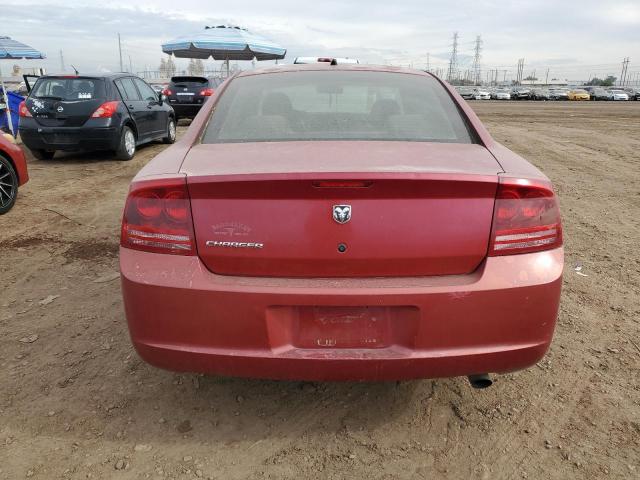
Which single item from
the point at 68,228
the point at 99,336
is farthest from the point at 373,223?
the point at 68,228

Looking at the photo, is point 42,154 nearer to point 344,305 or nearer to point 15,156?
point 15,156

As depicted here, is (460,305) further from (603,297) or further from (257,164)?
(603,297)

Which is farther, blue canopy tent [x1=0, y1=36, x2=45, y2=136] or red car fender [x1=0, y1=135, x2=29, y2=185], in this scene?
blue canopy tent [x1=0, y1=36, x2=45, y2=136]

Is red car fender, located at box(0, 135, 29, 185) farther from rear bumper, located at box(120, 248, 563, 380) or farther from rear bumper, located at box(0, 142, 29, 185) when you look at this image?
rear bumper, located at box(120, 248, 563, 380)

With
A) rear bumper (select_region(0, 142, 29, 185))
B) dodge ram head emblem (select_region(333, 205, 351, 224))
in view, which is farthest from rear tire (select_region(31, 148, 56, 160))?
dodge ram head emblem (select_region(333, 205, 351, 224))

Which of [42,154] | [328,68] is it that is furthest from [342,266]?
[42,154]

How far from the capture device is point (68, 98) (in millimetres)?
9055

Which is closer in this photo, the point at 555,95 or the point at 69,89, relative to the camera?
the point at 69,89

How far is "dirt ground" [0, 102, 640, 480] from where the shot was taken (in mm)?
2193

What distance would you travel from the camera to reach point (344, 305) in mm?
1967

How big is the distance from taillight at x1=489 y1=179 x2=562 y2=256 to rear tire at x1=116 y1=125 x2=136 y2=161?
28.7 ft

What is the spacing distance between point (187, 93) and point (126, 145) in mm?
6960

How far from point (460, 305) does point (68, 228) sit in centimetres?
485

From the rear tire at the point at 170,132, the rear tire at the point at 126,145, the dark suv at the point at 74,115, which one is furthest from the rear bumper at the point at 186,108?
the dark suv at the point at 74,115
